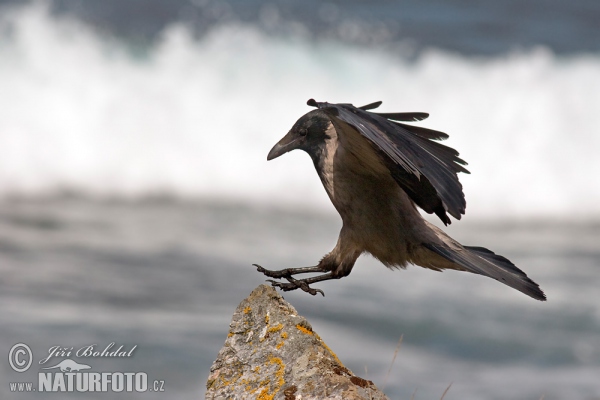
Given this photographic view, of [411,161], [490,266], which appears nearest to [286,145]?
[411,161]

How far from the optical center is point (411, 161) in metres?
4.11

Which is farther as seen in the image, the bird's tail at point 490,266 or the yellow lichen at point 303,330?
the bird's tail at point 490,266

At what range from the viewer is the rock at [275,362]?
12.6 feet

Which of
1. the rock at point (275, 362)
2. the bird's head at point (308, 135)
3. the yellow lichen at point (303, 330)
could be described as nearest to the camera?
the rock at point (275, 362)

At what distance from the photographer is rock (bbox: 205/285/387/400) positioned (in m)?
3.83

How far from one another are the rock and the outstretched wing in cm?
99

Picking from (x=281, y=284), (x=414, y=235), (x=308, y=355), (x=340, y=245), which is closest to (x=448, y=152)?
(x=414, y=235)

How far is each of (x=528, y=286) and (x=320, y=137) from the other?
1516mm

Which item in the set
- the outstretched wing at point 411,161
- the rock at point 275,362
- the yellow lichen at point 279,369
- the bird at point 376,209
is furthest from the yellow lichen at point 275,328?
the outstretched wing at point 411,161

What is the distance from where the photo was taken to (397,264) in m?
4.95

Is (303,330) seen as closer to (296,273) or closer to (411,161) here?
(296,273)

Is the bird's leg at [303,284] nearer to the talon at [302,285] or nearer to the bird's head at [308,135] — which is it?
the talon at [302,285]

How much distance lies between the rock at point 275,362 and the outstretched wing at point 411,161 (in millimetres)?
993

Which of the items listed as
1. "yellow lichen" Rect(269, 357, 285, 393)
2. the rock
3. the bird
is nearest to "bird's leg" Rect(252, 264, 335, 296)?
the bird
